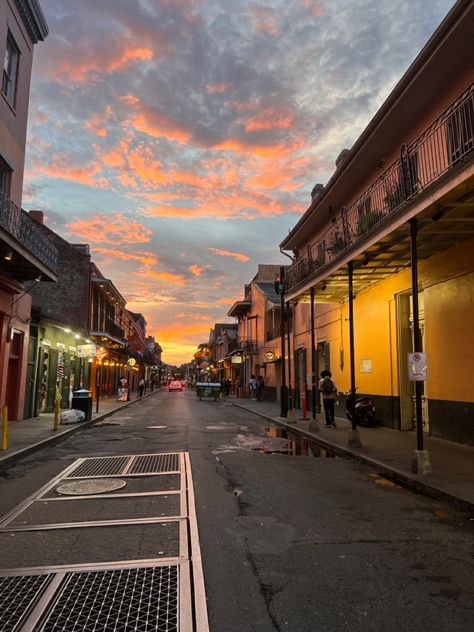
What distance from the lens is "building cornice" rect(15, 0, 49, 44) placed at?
1591 cm

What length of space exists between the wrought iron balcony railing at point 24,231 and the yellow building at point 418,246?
840 centimetres

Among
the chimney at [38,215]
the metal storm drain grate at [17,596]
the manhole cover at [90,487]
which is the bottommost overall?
the metal storm drain grate at [17,596]

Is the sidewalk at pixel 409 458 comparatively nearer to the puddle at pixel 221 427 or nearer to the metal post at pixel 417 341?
the metal post at pixel 417 341

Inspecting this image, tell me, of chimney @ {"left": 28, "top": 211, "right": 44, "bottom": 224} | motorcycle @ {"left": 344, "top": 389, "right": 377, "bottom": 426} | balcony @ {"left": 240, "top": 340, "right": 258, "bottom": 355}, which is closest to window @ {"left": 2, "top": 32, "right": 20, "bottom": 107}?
motorcycle @ {"left": 344, "top": 389, "right": 377, "bottom": 426}

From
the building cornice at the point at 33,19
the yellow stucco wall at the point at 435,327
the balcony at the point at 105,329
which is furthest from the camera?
A: the balcony at the point at 105,329

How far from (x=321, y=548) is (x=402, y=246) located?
8.30m

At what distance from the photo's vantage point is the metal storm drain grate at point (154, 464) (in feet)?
29.3

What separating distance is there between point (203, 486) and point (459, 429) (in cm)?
666

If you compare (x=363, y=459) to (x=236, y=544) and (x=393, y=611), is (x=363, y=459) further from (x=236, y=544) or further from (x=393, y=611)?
(x=393, y=611)

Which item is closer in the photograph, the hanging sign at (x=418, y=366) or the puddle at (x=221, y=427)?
the hanging sign at (x=418, y=366)

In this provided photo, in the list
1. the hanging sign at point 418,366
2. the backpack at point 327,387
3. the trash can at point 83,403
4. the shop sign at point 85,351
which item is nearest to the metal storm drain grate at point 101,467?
the hanging sign at point 418,366

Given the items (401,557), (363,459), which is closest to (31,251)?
(363,459)

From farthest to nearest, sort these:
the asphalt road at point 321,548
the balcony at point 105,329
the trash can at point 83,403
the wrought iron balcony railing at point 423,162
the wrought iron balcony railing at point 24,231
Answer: the balcony at point 105,329 → the trash can at point 83,403 → the wrought iron balcony railing at point 24,231 → the wrought iron balcony railing at point 423,162 → the asphalt road at point 321,548

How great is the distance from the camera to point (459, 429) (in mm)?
11180
